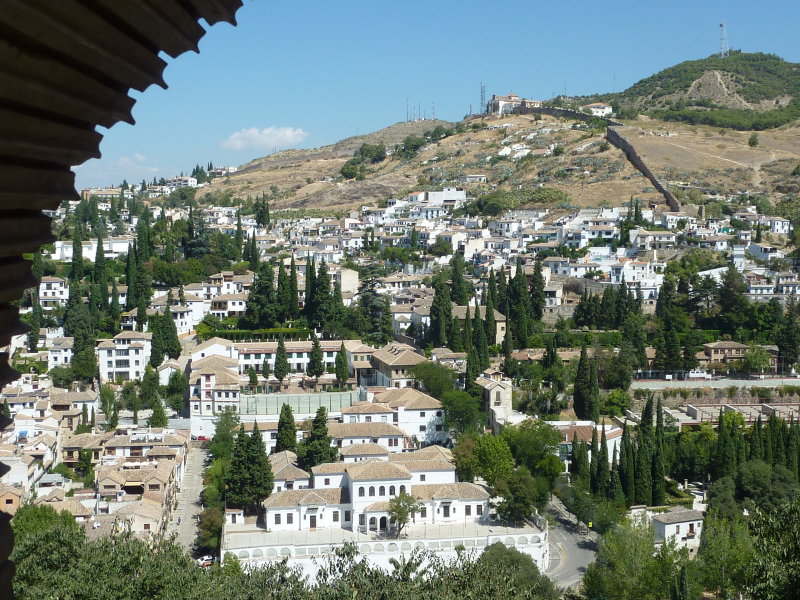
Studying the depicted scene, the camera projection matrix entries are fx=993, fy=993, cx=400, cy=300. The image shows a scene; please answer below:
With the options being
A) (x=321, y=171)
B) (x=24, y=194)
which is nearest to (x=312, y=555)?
(x=24, y=194)

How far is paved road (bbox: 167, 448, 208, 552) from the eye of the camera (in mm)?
20898

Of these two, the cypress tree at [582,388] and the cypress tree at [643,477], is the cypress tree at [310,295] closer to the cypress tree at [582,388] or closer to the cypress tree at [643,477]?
the cypress tree at [582,388]

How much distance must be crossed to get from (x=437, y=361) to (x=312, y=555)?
10.3 metres

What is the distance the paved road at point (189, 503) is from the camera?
68.6ft

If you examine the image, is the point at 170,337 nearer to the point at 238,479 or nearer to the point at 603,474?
the point at 238,479

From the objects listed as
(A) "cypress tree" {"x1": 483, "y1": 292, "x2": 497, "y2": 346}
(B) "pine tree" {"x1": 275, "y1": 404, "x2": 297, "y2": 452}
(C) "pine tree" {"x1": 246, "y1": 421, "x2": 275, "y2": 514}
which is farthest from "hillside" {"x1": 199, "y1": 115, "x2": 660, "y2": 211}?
(C) "pine tree" {"x1": 246, "y1": 421, "x2": 275, "y2": 514}

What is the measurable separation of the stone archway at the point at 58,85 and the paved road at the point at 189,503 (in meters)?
19.7

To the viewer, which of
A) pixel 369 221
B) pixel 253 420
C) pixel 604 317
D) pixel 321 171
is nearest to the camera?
pixel 253 420

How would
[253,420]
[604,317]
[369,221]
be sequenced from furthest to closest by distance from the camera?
[369,221] → [604,317] → [253,420]

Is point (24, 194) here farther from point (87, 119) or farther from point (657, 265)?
point (657, 265)

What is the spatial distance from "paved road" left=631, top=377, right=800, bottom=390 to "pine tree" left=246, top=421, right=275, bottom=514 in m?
12.0

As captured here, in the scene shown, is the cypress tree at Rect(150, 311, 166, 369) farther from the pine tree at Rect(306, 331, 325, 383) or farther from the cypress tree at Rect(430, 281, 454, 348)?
the cypress tree at Rect(430, 281, 454, 348)

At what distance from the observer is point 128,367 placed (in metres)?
30.0

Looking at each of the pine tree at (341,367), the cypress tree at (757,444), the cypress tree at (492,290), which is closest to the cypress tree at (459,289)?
the cypress tree at (492,290)
